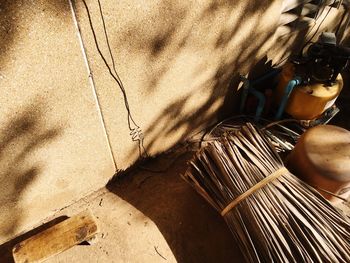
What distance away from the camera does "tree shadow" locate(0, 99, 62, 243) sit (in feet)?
6.13

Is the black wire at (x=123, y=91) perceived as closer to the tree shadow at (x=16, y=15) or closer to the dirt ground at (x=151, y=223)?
the tree shadow at (x=16, y=15)

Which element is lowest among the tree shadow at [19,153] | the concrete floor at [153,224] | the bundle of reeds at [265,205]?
the concrete floor at [153,224]

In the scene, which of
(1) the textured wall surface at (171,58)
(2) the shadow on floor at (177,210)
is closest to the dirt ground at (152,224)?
(2) the shadow on floor at (177,210)

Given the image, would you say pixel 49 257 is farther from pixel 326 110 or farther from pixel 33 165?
pixel 326 110

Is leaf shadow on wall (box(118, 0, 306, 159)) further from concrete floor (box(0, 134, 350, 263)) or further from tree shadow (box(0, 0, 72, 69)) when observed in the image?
tree shadow (box(0, 0, 72, 69))

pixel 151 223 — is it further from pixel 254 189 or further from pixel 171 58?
pixel 171 58

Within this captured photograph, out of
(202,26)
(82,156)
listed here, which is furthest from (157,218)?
(202,26)

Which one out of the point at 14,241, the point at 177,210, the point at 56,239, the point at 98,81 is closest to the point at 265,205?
the point at 177,210

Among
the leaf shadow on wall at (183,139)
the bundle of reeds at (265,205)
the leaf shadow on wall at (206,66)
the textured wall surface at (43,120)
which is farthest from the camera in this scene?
the leaf shadow on wall at (183,139)

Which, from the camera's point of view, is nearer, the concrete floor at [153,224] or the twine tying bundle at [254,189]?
the twine tying bundle at [254,189]

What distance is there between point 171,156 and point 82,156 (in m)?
1.01

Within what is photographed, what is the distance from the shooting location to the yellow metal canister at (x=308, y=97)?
2856 millimetres

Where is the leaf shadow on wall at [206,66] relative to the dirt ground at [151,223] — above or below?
above

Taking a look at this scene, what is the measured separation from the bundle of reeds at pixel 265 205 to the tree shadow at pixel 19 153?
120cm
